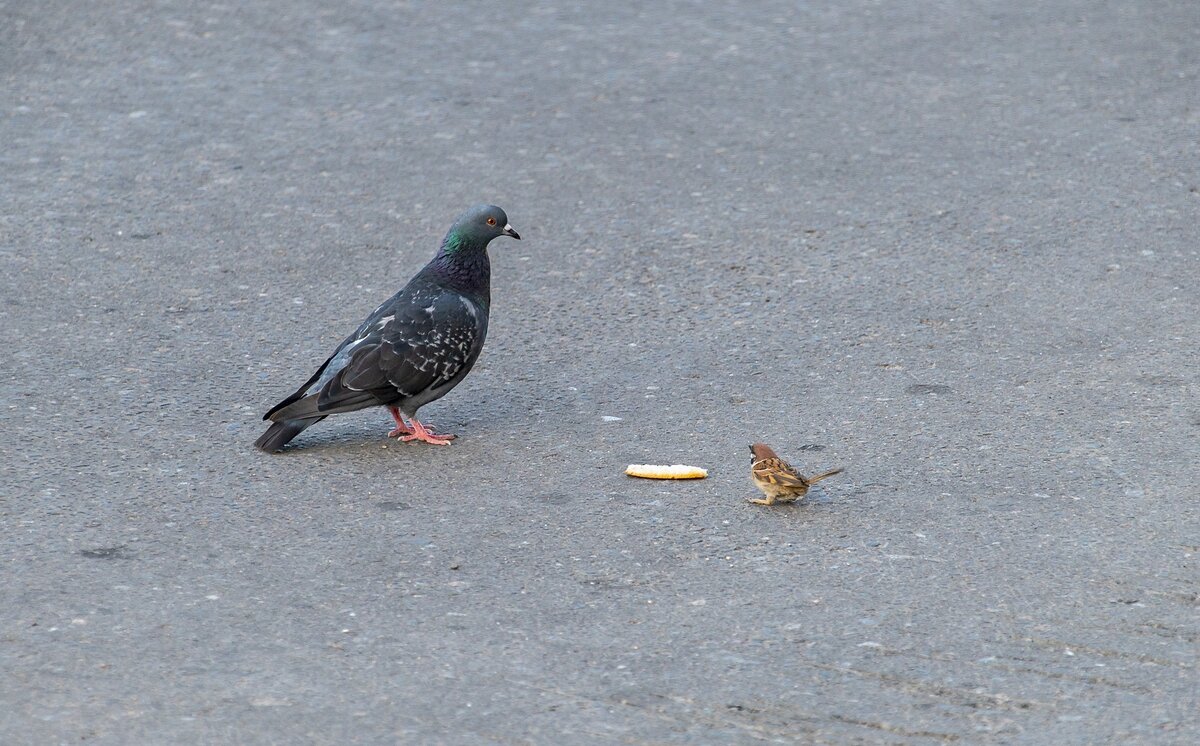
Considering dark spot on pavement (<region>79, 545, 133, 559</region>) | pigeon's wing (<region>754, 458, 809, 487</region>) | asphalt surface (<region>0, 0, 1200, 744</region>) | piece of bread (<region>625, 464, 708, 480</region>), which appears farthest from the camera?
piece of bread (<region>625, 464, 708, 480</region>)

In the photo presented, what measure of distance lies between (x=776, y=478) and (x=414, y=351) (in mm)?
1614

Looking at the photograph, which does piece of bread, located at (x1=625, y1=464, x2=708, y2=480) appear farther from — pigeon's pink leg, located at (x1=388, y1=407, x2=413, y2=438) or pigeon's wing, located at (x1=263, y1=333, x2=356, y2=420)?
pigeon's wing, located at (x1=263, y1=333, x2=356, y2=420)

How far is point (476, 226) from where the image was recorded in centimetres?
661

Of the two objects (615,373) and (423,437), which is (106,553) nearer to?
(423,437)

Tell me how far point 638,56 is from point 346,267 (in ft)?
12.0

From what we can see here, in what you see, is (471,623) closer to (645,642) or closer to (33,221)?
(645,642)

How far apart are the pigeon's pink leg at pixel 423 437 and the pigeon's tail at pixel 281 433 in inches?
16.4

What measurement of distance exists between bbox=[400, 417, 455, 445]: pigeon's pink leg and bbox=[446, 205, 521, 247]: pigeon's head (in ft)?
2.74

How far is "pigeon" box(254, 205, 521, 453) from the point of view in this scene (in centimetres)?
600

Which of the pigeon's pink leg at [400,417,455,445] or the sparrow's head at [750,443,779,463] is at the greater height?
the sparrow's head at [750,443,779,463]

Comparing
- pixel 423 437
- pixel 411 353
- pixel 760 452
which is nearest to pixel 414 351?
pixel 411 353

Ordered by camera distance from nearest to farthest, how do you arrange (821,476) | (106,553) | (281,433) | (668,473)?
1. (106,553)
2. (821,476)
3. (668,473)
4. (281,433)

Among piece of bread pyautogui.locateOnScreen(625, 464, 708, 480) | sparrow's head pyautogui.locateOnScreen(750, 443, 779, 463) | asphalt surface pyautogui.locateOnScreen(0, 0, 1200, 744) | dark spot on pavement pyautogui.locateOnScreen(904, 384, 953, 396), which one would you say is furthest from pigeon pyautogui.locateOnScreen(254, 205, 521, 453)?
dark spot on pavement pyautogui.locateOnScreen(904, 384, 953, 396)

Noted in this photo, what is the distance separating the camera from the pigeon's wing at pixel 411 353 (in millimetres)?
6070
